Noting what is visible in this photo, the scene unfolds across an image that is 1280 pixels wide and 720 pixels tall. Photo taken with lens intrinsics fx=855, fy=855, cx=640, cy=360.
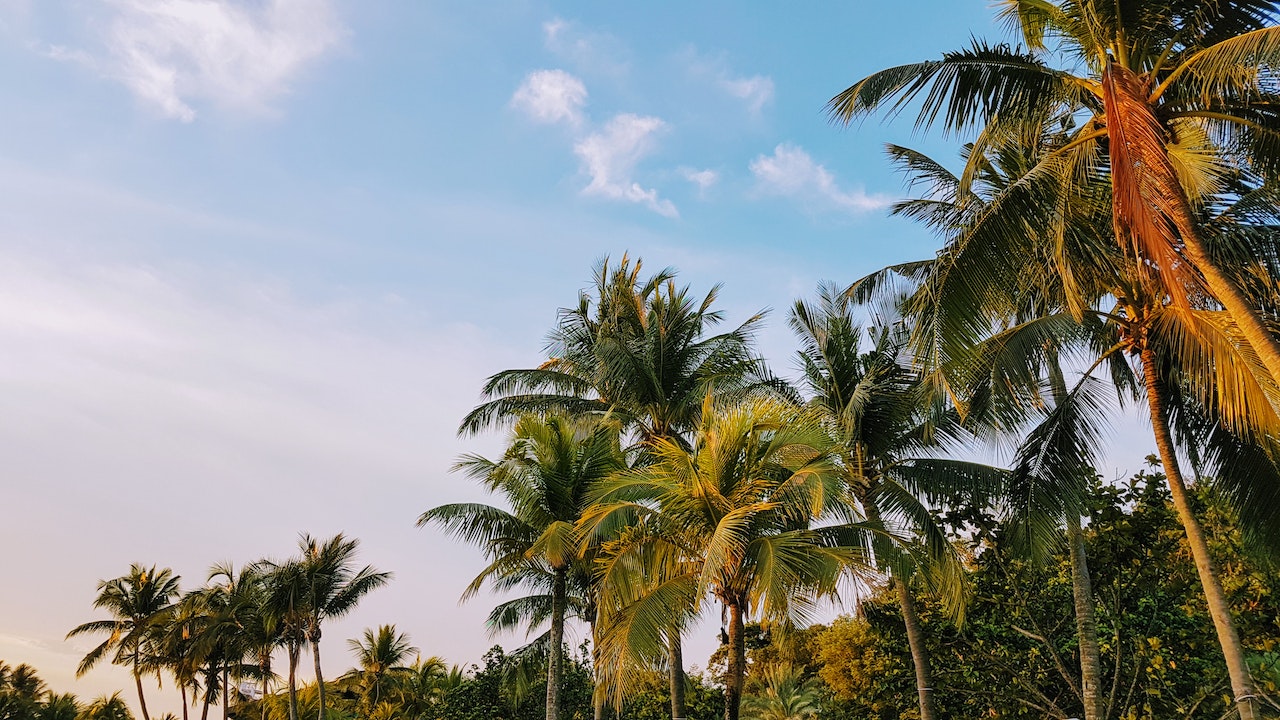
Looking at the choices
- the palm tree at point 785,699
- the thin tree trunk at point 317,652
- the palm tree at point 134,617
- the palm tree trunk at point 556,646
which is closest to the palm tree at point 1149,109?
the palm tree trunk at point 556,646

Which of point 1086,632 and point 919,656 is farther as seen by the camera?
point 919,656

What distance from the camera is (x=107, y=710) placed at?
3803 centimetres

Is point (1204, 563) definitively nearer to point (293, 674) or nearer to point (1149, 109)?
point (1149, 109)

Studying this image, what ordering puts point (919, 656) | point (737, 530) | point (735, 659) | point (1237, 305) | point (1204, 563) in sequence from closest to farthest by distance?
point (1237, 305) → point (1204, 563) → point (737, 530) → point (735, 659) → point (919, 656)

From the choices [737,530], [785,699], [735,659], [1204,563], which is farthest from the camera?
[785,699]

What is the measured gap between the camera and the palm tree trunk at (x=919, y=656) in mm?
13203

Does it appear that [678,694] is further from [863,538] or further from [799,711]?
[799,711]

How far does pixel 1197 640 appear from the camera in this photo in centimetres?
1236

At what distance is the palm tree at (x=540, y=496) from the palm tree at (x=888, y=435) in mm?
4866

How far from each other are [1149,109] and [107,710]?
45228 millimetres

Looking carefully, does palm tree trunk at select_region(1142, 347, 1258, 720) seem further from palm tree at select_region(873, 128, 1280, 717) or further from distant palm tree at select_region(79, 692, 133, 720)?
distant palm tree at select_region(79, 692, 133, 720)

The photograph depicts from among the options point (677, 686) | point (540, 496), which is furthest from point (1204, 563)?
point (540, 496)

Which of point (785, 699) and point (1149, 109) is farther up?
point (1149, 109)

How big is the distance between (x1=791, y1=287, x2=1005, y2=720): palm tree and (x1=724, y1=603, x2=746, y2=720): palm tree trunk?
3365 mm
